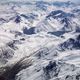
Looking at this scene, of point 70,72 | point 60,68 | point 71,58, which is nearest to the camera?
point 70,72

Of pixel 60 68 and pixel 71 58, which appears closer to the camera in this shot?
pixel 60 68

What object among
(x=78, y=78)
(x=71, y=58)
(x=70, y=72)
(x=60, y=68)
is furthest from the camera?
(x=71, y=58)

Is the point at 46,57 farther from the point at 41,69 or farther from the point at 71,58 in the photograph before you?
the point at 41,69

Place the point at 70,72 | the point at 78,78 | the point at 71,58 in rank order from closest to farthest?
the point at 78,78, the point at 70,72, the point at 71,58

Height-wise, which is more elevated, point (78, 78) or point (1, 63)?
point (78, 78)

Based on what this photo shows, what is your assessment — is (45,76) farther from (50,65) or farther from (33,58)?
(33,58)

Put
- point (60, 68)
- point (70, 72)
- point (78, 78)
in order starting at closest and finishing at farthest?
point (78, 78), point (70, 72), point (60, 68)

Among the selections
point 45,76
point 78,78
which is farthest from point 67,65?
point 78,78

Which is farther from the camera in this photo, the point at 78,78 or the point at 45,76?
the point at 45,76

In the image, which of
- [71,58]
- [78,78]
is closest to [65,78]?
[78,78]
